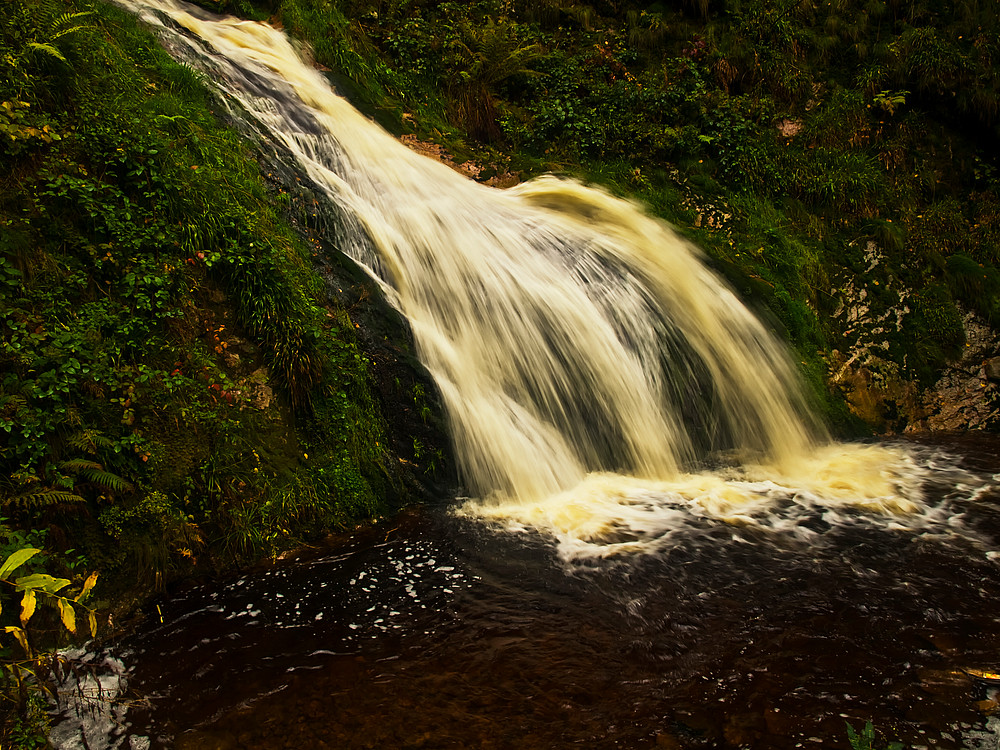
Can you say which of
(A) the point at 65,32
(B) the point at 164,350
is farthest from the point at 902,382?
(A) the point at 65,32

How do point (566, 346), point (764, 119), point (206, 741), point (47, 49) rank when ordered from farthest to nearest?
1. point (764, 119)
2. point (566, 346)
3. point (47, 49)
4. point (206, 741)

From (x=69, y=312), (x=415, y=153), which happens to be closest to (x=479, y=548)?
(x=69, y=312)

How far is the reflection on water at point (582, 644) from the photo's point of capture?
3.06m

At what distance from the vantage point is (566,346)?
22.6ft

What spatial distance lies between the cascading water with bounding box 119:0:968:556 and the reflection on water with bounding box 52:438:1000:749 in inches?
25.2

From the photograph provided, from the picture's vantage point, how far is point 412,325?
6191 mm

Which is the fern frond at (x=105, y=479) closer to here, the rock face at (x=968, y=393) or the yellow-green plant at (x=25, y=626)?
the yellow-green plant at (x=25, y=626)

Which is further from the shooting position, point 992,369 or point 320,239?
point 992,369

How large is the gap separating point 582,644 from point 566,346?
367cm

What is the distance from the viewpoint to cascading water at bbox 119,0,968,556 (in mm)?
5875

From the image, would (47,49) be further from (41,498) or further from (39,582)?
(39,582)

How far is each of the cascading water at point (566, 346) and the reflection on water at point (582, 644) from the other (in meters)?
0.64

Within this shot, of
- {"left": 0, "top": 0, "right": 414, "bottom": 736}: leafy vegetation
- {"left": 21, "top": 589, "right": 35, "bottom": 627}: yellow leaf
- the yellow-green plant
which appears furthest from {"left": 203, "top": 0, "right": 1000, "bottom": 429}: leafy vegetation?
{"left": 21, "top": 589, "right": 35, "bottom": 627}: yellow leaf

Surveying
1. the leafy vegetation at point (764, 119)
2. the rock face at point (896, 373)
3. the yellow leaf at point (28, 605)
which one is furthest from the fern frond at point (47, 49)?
the rock face at point (896, 373)
